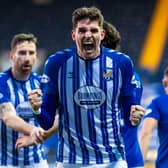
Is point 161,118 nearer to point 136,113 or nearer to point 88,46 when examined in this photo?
point 136,113

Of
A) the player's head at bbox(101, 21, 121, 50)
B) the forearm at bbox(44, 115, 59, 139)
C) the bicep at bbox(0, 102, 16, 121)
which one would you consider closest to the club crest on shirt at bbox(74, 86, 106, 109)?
the forearm at bbox(44, 115, 59, 139)

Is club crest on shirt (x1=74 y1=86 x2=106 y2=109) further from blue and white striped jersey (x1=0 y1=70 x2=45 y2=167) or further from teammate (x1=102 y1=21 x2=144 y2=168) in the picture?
blue and white striped jersey (x1=0 y1=70 x2=45 y2=167)

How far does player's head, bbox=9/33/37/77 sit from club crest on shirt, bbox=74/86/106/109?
5.35 ft

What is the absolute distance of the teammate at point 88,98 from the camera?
15.8 feet

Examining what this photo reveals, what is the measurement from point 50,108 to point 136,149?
115 centimetres

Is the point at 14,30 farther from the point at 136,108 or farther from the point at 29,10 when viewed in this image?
the point at 136,108

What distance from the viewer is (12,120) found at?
18.9 feet

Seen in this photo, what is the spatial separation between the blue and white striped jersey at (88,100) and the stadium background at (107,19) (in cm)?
722

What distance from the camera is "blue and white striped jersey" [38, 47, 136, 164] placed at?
481 cm

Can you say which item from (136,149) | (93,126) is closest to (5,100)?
(136,149)

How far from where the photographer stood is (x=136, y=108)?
4812 mm

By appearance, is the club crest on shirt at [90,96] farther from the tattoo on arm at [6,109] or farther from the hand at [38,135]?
the tattoo on arm at [6,109]

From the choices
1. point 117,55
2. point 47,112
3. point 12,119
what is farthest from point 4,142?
point 117,55

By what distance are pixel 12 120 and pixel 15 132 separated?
57 cm
